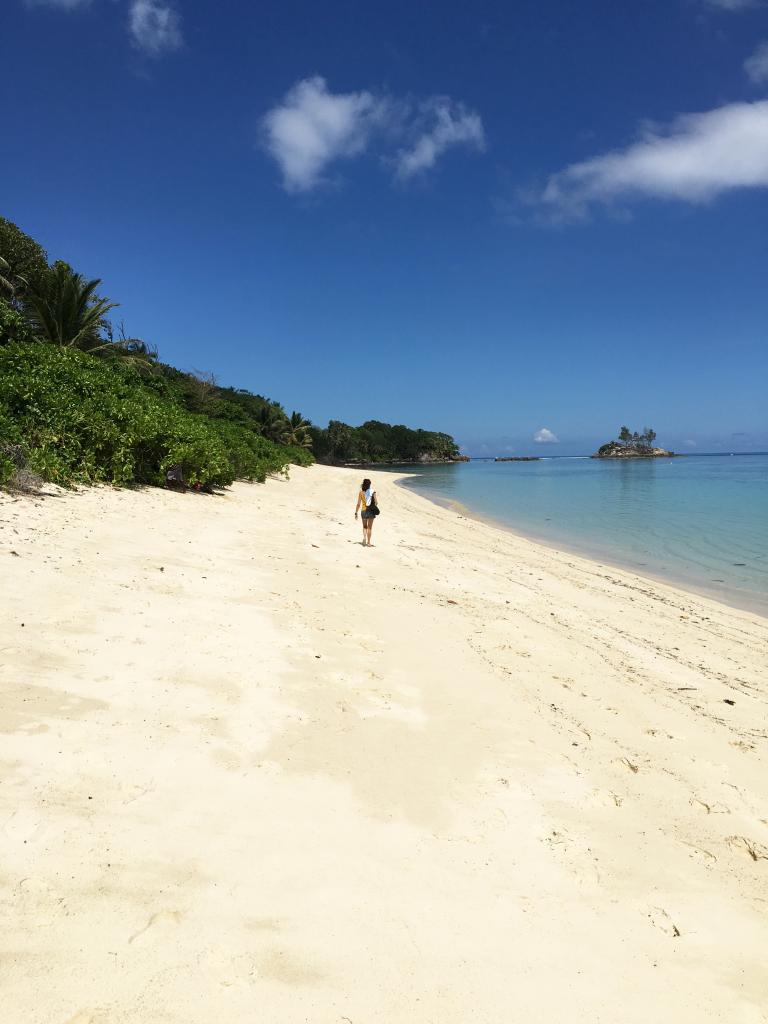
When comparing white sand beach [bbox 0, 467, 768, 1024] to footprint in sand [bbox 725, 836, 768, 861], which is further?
footprint in sand [bbox 725, 836, 768, 861]

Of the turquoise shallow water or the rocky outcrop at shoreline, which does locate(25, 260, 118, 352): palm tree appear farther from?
the rocky outcrop at shoreline

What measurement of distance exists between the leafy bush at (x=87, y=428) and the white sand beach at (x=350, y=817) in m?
4.17

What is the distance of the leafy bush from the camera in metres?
9.54

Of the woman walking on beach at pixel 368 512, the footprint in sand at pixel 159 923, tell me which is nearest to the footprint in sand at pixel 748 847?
the footprint in sand at pixel 159 923

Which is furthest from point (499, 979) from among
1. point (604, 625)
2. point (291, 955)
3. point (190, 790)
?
point (604, 625)

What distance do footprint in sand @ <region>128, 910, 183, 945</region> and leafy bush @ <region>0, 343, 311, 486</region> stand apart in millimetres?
7142

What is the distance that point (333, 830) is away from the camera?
2809 millimetres

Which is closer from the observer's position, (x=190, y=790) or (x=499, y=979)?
(x=499, y=979)

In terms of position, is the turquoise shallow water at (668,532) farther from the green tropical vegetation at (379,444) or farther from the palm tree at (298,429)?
the green tropical vegetation at (379,444)

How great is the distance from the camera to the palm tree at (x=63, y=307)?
880 inches

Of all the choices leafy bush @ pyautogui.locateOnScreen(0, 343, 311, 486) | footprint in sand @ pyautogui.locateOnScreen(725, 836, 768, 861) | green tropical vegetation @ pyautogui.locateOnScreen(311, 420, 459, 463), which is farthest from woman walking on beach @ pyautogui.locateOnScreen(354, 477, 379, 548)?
green tropical vegetation @ pyautogui.locateOnScreen(311, 420, 459, 463)

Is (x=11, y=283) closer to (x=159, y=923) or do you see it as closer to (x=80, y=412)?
(x=80, y=412)

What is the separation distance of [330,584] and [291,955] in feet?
17.4

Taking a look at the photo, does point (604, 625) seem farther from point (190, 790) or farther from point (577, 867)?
point (190, 790)
